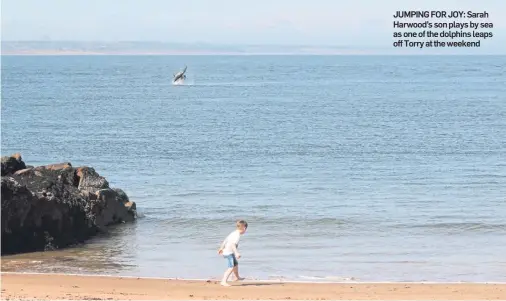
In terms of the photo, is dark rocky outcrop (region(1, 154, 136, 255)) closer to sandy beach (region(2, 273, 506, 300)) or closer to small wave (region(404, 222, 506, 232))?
sandy beach (region(2, 273, 506, 300))

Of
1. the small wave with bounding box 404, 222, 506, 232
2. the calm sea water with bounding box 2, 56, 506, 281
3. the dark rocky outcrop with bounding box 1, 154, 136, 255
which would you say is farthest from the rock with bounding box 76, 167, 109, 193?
the small wave with bounding box 404, 222, 506, 232

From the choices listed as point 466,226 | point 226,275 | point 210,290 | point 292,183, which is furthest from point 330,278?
point 292,183

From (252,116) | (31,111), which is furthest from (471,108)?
(31,111)

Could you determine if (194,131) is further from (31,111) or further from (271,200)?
(271,200)

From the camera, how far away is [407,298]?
15.5 meters

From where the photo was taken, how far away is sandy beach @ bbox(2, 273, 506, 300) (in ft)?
50.6

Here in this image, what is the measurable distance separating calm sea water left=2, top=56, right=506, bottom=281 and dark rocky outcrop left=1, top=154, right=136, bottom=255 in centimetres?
43

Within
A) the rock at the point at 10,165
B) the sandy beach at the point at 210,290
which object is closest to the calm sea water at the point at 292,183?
the sandy beach at the point at 210,290

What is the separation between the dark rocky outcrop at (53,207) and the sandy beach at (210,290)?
9.05 ft

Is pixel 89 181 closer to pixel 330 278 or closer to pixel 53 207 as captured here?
pixel 53 207

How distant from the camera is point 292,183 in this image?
105ft

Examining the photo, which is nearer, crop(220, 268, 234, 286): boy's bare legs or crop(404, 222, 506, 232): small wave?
crop(220, 268, 234, 286): boy's bare legs

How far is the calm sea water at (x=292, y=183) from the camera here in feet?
65.9

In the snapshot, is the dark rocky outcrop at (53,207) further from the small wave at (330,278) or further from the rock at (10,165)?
the small wave at (330,278)
